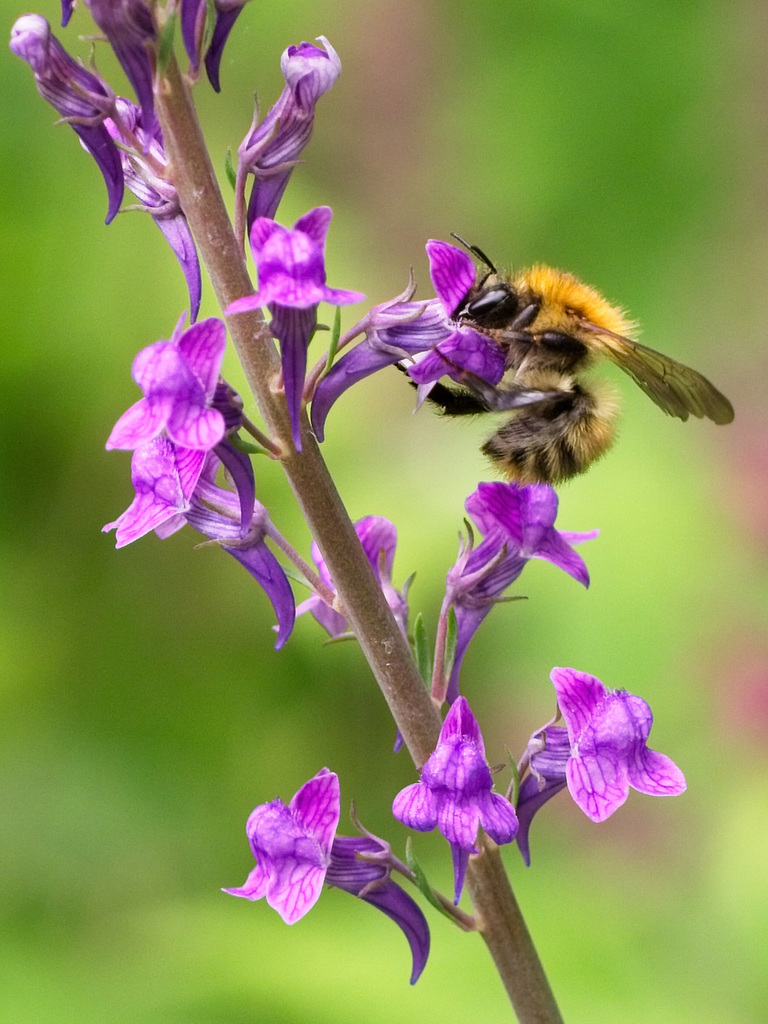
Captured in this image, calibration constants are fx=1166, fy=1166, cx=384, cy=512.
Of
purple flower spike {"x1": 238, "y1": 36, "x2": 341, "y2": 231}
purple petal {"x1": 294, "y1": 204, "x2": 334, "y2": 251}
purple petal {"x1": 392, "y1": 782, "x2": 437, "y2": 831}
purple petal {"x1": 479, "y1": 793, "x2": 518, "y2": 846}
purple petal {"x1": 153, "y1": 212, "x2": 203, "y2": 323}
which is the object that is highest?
purple flower spike {"x1": 238, "y1": 36, "x2": 341, "y2": 231}

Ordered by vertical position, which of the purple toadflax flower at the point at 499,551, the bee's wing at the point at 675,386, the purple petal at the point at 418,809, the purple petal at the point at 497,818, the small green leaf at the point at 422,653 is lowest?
the purple petal at the point at 497,818

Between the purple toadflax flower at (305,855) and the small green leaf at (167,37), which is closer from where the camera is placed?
the small green leaf at (167,37)

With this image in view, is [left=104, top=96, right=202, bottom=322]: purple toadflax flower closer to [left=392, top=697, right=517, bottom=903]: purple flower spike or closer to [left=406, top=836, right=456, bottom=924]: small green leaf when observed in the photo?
[left=392, top=697, right=517, bottom=903]: purple flower spike

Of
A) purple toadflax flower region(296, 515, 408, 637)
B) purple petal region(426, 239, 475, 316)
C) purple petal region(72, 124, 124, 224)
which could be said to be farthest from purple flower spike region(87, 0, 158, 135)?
purple toadflax flower region(296, 515, 408, 637)

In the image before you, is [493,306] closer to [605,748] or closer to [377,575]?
[377,575]

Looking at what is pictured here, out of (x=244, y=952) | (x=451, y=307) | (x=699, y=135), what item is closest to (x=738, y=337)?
(x=699, y=135)

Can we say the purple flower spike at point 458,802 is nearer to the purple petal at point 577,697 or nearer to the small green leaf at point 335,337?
the purple petal at point 577,697

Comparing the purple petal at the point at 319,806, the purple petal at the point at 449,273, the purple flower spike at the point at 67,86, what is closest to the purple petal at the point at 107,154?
the purple flower spike at the point at 67,86

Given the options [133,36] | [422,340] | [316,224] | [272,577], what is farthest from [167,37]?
[272,577]
